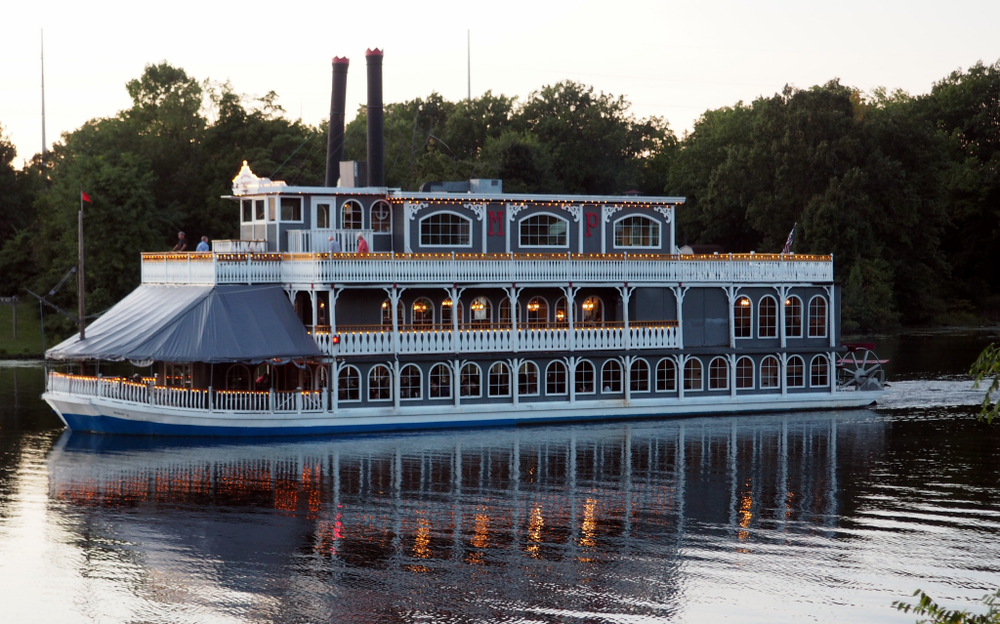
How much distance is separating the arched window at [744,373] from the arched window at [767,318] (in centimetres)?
104

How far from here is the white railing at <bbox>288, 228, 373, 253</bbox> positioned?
42.9 m

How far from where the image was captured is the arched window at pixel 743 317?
47031 mm

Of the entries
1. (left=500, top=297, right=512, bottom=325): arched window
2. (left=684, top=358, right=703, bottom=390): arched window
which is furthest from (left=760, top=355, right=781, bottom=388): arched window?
(left=500, top=297, right=512, bottom=325): arched window

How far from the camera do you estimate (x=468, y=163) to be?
297 ft

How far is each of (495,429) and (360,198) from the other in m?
8.94

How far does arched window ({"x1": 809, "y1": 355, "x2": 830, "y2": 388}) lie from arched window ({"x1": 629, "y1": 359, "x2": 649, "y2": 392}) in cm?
661

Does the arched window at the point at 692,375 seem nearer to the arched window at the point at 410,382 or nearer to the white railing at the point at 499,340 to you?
the white railing at the point at 499,340

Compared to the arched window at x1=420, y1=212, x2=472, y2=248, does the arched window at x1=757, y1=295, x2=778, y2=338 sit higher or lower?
lower

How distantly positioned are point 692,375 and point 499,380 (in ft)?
23.8

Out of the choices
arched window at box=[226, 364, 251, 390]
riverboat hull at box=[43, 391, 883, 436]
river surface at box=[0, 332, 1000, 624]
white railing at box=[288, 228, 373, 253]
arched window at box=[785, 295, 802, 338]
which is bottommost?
river surface at box=[0, 332, 1000, 624]

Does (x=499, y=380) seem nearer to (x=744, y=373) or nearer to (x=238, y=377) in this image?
(x=238, y=377)

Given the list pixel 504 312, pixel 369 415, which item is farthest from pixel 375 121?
pixel 369 415

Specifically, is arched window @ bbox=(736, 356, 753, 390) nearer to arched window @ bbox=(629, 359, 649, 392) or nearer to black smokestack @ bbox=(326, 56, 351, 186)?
arched window @ bbox=(629, 359, 649, 392)

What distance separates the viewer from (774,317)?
1873 inches
